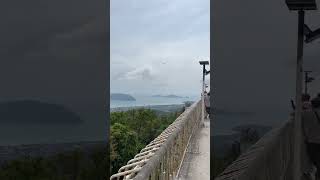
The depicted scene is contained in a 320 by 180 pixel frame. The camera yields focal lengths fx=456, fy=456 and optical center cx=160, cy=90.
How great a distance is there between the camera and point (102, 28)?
285 cm

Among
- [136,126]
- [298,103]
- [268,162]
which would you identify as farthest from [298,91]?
[136,126]

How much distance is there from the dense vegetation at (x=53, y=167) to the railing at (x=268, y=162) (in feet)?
5.67

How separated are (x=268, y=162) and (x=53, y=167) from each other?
286 inches

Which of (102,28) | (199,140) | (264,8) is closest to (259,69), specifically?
(264,8)

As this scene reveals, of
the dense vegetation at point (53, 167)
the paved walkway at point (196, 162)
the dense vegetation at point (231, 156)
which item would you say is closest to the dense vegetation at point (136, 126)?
the dense vegetation at point (53, 167)

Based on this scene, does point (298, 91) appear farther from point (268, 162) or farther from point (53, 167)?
point (53, 167)

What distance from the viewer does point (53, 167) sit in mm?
8555

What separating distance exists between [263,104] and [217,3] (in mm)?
6871

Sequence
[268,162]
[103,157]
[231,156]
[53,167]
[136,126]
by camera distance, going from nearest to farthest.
A: [268,162], [103,157], [231,156], [53,167], [136,126]

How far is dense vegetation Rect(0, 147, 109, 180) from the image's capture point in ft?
16.5

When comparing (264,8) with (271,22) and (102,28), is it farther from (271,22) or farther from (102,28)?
(102,28)

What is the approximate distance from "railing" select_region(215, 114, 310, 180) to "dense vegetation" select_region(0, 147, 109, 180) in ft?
5.67

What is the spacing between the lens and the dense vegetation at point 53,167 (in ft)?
16.5

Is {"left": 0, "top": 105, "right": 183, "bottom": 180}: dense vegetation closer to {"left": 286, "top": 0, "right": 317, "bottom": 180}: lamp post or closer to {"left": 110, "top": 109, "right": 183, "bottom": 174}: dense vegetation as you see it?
{"left": 110, "top": 109, "right": 183, "bottom": 174}: dense vegetation
